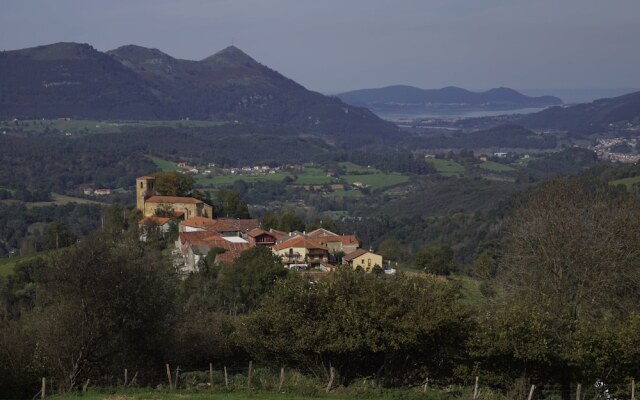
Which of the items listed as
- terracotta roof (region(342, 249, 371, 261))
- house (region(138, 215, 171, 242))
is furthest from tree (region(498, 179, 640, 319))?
house (region(138, 215, 171, 242))

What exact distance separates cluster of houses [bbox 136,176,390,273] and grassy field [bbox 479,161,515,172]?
10128 cm

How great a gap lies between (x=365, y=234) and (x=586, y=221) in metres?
59.9

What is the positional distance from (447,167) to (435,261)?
379 ft

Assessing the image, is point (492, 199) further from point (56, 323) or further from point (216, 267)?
point (56, 323)

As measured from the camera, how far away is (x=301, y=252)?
150 feet

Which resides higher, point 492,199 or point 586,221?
point 586,221

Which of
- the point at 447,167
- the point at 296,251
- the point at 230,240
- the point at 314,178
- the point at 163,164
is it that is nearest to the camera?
the point at 296,251

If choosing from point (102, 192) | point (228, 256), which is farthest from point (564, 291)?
point (102, 192)

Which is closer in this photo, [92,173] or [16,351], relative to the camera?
[16,351]

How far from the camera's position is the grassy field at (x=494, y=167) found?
152m

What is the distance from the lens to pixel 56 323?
60.5 feet

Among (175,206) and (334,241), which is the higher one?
(175,206)

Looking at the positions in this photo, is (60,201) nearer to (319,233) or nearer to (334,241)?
(319,233)

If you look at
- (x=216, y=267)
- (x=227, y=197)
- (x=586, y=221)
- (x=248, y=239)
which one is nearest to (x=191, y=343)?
(x=586, y=221)
